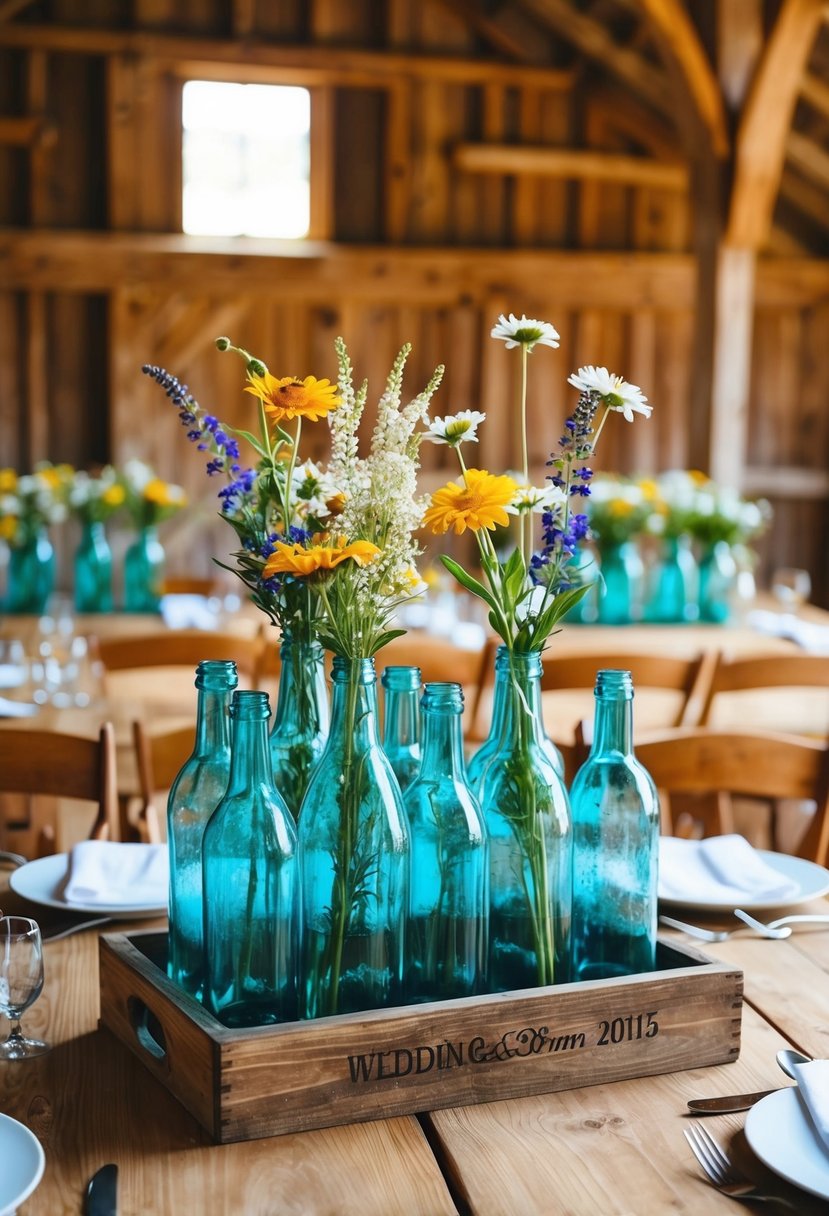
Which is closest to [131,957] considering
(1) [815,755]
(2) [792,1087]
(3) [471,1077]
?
(3) [471,1077]

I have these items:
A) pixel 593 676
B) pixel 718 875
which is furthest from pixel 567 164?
pixel 718 875

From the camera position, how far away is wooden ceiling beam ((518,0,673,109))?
770cm

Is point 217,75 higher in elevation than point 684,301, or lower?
higher

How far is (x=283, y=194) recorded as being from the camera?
7973mm

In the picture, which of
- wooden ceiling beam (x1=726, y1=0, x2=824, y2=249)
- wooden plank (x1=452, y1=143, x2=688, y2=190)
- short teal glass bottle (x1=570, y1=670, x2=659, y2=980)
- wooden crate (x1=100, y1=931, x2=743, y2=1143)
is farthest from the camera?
wooden plank (x1=452, y1=143, x2=688, y2=190)

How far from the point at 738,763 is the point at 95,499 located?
9.87 feet

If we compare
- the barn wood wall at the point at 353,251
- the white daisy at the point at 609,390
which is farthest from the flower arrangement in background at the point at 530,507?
the barn wood wall at the point at 353,251

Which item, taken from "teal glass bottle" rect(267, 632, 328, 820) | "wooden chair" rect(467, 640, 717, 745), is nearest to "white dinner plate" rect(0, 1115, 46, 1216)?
"teal glass bottle" rect(267, 632, 328, 820)

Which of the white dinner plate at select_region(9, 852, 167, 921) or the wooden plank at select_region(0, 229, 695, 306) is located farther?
the wooden plank at select_region(0, 229, 695, 306)

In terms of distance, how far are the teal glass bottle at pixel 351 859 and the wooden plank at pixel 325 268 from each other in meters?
6.92

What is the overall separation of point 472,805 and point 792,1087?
0.36 m

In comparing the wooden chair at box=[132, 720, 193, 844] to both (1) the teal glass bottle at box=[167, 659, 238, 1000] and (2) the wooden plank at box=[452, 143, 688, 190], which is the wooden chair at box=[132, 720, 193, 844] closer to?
(1) the teal glass bottle at box=[167, 659, 238, 1000]

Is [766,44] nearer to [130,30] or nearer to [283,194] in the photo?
[283,194]

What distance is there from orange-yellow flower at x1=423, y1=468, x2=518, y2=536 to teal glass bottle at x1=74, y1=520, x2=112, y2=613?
362cm
